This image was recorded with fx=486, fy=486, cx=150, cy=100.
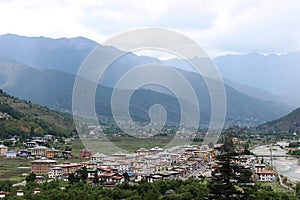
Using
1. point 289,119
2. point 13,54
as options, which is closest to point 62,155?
point 289,119

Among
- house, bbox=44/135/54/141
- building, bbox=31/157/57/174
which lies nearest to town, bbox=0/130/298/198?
building, bbox=31/157/57/174

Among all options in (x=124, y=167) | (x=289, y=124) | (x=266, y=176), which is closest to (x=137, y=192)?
(x=124, y=167)

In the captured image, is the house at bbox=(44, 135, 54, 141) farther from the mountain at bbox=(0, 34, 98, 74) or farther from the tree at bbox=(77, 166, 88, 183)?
the mountain at bbox=(0, 34, 98, 74)

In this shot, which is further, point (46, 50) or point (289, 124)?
point (46, 50)

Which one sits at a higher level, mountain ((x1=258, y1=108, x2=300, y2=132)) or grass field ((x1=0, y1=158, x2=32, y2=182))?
mountain ((x1=258, y1=108, x2=300, y2=132))

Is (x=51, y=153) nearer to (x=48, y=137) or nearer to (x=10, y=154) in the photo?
(x=10, y=154)

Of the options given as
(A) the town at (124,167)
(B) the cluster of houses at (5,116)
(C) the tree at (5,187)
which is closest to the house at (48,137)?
(B) the cluster of houses at (5,116)

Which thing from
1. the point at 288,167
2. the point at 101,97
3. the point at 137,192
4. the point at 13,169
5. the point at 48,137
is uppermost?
the point at 101,97

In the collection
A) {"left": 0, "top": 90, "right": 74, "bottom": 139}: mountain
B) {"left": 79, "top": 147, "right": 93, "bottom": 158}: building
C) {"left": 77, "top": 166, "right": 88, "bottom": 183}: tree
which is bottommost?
{"left": 77, "top": 166, "right": 88, "bottom": 183}: tree
